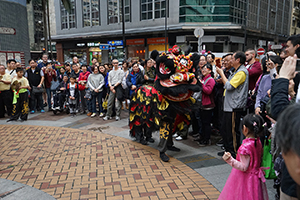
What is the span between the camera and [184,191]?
3.47 metres

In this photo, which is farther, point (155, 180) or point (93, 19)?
point (93, 19)

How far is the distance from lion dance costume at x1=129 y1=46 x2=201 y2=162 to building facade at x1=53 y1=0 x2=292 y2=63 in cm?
1453

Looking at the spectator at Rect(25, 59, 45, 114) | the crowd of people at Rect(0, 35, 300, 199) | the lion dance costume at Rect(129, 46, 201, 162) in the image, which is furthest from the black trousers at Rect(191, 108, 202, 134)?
the spectator at Rect(25, 59, 45, 114)

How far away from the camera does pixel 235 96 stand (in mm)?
4320

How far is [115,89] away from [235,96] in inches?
182

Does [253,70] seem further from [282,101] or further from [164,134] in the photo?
[282,101]

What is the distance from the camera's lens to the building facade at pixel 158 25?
23.6 m

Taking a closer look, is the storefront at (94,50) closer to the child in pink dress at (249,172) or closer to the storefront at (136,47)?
the storefront at (136,47)

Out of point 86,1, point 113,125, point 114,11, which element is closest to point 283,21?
point 114,11

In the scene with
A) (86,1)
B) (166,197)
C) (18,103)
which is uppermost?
(86,1)

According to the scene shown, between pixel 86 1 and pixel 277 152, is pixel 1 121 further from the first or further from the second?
pixel 86 1

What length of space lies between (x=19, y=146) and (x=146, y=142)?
2.99 metres

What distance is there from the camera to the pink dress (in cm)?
258

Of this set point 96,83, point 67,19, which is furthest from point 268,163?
point 67,19
